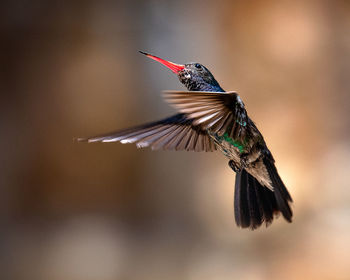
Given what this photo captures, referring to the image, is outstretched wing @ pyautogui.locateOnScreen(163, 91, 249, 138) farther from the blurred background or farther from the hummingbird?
the blurred background

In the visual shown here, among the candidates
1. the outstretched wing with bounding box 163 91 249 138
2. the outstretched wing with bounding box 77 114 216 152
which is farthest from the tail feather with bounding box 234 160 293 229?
the outstretched wing with bounding box 163 91 249 138

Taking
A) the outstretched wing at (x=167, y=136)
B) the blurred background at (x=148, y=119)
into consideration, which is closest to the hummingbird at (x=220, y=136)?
the outstretched wing at (x=167, y=136)

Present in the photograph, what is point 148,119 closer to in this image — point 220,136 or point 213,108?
point 220,136

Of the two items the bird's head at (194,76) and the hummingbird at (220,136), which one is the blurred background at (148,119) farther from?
the bird's head at (194,76)

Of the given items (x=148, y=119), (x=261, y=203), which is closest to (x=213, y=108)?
(x=261, y=203)

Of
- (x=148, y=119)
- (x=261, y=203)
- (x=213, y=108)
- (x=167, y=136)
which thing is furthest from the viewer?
(x=148, y=119)

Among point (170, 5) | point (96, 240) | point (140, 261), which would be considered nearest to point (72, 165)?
point (96, 240)
